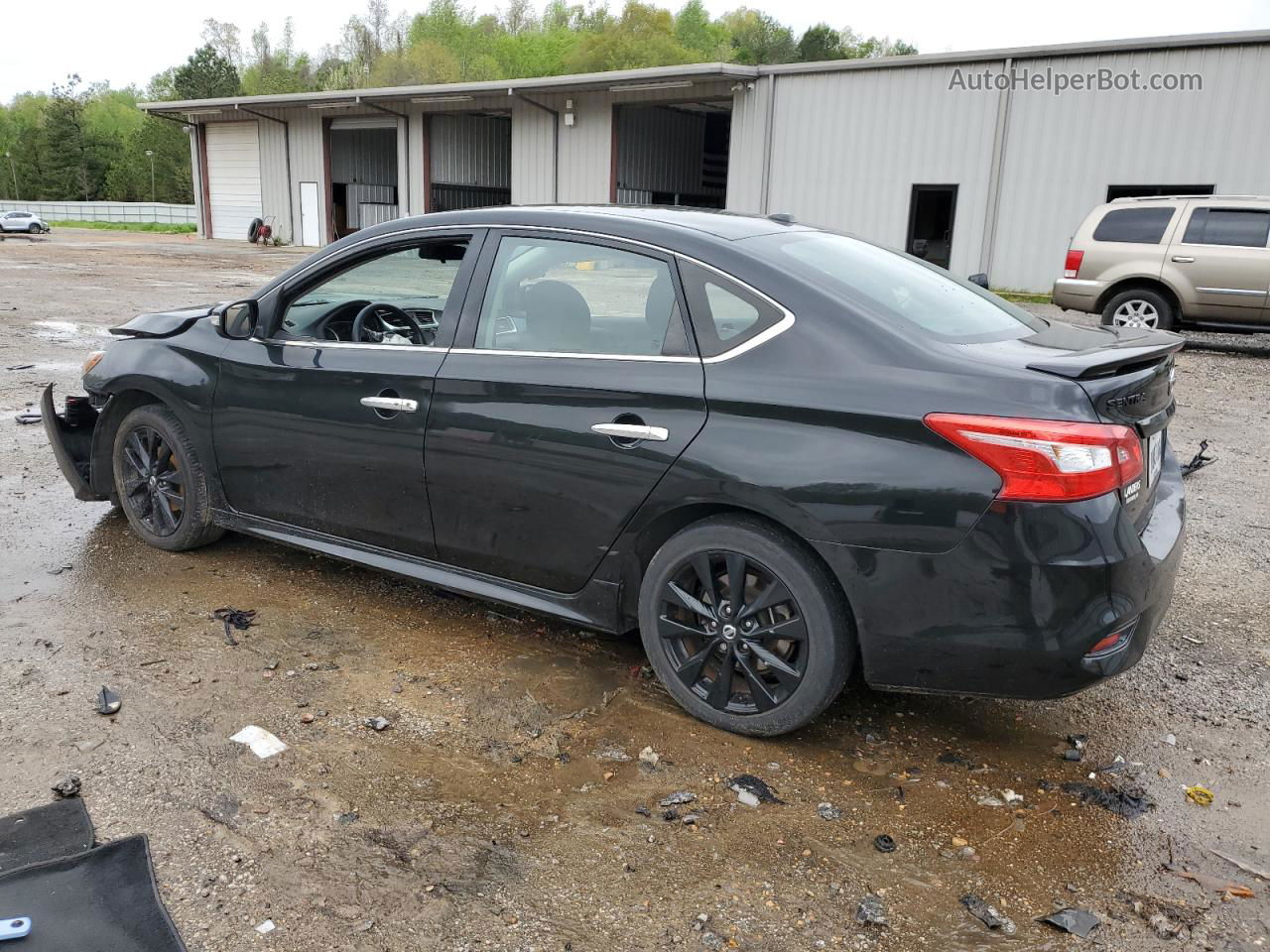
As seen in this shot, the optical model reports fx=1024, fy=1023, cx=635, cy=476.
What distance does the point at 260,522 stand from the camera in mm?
4547

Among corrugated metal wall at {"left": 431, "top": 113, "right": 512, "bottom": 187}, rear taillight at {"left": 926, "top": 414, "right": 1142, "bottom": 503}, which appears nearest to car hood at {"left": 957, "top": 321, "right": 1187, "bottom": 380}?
rear taillight at {"left": 926, "top": 414, "right": 1142, "bottom": 503}

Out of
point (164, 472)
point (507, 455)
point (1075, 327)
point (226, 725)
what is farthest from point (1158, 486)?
point (164, 472)

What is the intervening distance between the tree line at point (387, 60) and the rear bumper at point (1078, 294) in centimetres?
6819

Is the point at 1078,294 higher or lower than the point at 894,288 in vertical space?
lower

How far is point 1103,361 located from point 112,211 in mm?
84621

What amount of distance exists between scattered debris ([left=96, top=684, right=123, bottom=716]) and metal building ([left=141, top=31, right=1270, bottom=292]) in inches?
351

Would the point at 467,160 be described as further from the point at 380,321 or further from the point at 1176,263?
the point at 380,321

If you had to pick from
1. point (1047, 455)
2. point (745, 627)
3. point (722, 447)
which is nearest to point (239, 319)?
point (722, 447)

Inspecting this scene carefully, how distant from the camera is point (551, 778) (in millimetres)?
3156

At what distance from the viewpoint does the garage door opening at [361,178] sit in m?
37.6

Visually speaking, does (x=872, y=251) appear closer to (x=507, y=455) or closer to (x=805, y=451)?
(x=805, y=451)

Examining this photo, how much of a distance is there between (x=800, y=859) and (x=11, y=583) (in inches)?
148

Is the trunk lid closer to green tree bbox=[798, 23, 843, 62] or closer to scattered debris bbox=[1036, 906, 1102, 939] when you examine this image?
scattered debris bbox=[1036, 906, 1102, 939]

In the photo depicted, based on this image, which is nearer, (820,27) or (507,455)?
(507,455)
